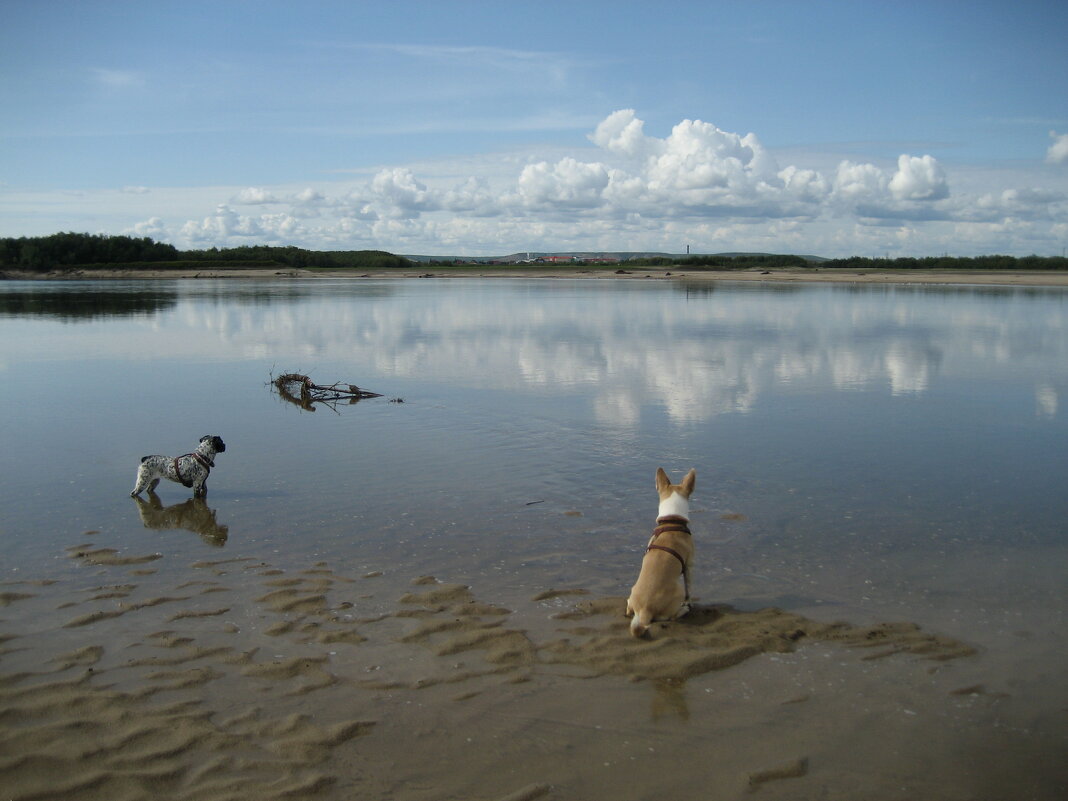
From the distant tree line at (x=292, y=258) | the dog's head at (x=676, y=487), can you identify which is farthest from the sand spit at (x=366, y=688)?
the distant tree line at (x=292, y=258)

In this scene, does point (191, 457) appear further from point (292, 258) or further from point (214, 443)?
point (292, 258)

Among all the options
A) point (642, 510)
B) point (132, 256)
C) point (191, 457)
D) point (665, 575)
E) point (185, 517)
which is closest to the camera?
point (665, 575)

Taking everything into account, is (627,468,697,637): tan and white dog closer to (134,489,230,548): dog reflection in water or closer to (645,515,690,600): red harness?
(645,515,690,600): red harness

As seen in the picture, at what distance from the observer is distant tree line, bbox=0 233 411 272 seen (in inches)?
5295

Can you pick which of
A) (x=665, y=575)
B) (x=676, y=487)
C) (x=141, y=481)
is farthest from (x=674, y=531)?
(x=141, y=481)

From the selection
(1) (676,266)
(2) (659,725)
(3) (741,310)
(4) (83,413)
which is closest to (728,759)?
(2) (659,725)

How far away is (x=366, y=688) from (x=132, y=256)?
159227 mm

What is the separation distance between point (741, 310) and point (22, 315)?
4102 cm

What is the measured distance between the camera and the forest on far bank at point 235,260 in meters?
125

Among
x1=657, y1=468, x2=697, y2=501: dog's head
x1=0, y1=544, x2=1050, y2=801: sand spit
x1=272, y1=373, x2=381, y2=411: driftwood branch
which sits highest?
x1=657, y1=468, x2=697, y2=501: dog's head

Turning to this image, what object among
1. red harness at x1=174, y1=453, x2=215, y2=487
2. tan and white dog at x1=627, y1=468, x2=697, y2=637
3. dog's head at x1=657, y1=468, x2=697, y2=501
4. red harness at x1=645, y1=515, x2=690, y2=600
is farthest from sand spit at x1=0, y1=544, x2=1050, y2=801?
red harness at x1=174, y1=453, x2=215, y2=487

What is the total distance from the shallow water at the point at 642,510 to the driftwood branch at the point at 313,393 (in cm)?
60

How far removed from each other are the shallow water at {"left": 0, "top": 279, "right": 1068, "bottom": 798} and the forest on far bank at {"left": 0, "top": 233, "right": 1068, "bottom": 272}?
113845 mm

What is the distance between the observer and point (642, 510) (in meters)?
9.70
